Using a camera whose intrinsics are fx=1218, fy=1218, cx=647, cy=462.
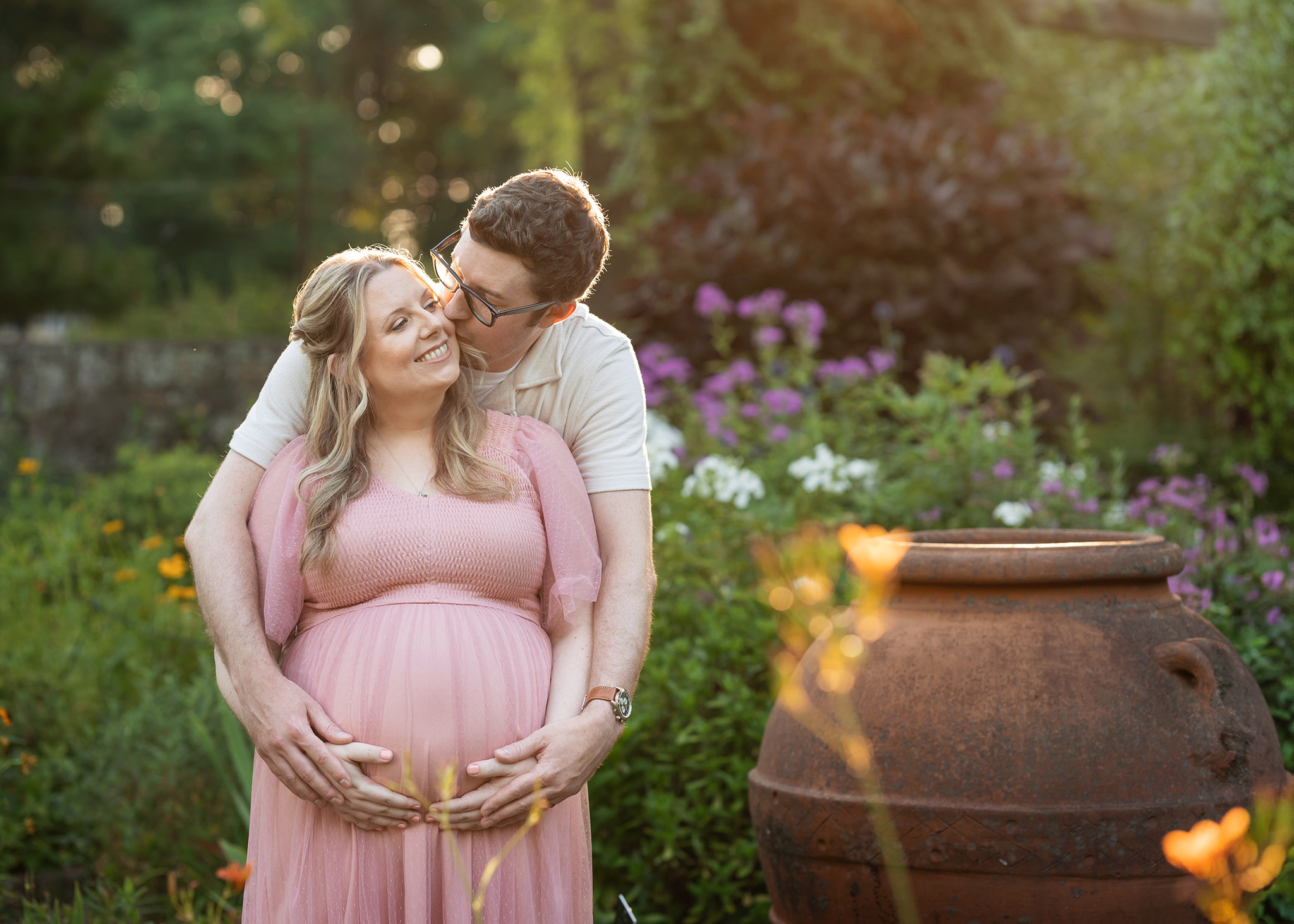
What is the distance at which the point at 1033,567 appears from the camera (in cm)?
237

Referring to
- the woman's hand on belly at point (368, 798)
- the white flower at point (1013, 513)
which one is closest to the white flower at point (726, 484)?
the white flower at point (1013, 513)

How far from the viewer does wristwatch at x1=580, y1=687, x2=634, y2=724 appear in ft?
7.07

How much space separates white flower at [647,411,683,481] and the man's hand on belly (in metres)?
2.13

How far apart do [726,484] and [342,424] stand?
6.80 ft

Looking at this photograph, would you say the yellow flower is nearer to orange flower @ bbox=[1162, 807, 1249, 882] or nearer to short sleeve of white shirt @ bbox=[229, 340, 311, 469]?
short sleeve of white shirt @ bbox=[229, 340, 311, 469]

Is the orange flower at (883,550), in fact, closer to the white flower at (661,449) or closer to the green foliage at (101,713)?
the white flower at (661,449)

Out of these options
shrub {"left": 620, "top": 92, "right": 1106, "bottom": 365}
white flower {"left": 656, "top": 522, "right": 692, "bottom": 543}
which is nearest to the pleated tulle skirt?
white flower {"left": 656, "top": 522, "right": 692, "bottom": 543}

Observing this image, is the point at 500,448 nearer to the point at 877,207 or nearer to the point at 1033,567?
the point at 1033,567

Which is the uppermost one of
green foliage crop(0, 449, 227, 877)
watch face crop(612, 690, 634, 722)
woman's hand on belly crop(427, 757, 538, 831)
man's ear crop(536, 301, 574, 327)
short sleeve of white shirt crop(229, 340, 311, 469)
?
man's ear crop(536, 301, 574, 327)

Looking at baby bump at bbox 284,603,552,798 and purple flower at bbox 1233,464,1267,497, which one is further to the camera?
purple flower at bbox 1233,464,1267,497

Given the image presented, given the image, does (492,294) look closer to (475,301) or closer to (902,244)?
(475,301)

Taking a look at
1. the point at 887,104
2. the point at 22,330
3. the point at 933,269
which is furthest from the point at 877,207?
the point at 22,330

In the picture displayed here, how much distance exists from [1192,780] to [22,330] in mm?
11028

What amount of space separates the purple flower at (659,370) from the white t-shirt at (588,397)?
279 centimetres
